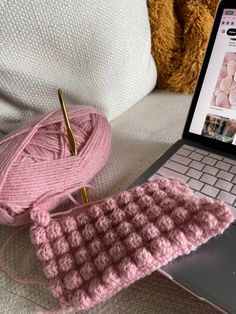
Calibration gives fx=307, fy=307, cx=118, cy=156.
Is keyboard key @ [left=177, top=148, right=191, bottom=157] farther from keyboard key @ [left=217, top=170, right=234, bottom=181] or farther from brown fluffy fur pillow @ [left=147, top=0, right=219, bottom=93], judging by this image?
brown fluffy fur pillow @ [left=147, top=0, right=219, bottom=93]

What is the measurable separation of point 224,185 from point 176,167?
0.07 metres

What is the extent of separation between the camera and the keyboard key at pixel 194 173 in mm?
445

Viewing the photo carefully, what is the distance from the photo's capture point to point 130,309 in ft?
1.09

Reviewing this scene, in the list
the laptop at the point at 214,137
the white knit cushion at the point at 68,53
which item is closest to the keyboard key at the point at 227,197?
the laptop at the point at 214,137

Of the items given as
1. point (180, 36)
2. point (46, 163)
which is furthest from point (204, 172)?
point (180, 36)

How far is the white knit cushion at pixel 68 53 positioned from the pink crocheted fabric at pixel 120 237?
0.24 metres

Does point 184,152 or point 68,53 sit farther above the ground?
point 68,53

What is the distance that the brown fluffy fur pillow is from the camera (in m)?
0.67

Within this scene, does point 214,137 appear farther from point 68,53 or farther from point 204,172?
point 68,53

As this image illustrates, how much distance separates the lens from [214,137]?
48 centimetres

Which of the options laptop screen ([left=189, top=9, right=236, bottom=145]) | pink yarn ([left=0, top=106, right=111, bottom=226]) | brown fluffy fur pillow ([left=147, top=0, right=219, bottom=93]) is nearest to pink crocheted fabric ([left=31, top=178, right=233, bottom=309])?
pink yarn ([left=0, top=106, right=111, bottom=226])

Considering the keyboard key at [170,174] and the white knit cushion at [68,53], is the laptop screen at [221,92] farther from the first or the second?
the white knit cushion at [68,53]

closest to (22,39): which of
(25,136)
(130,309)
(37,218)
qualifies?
(25,136)

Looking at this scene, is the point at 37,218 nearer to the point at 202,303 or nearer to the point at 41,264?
the point at 41,264
